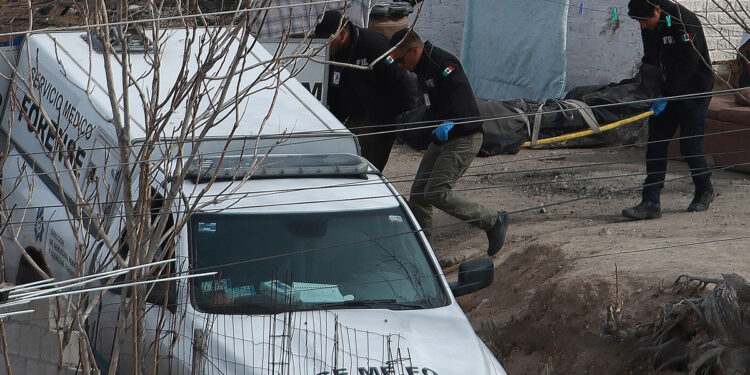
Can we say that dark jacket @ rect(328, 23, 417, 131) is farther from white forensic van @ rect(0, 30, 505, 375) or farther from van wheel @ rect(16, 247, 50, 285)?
van wheel @ rect(16, 247, 50, 285)

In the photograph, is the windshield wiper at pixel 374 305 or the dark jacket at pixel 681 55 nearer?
the windshield wiper at pixel 374 305

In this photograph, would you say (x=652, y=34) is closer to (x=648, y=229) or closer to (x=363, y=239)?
(x=648, y=229)

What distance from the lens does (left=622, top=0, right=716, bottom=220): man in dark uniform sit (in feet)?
23.9

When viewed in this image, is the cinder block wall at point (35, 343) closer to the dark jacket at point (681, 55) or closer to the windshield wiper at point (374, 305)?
the windshield wiper at point (374, 305)

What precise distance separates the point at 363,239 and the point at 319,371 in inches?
38.4

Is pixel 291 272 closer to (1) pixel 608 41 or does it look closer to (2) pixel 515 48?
(1) pixel 608 41

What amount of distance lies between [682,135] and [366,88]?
2.59 metres

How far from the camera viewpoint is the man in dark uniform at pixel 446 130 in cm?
700

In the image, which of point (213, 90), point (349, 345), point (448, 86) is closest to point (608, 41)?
point (448, 86)

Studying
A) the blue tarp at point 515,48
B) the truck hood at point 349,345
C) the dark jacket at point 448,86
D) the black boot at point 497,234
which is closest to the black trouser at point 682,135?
the black boot at point 497,234

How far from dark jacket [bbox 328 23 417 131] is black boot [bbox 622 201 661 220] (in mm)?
2020

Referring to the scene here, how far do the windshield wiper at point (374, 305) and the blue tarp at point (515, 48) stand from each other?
7728 mm

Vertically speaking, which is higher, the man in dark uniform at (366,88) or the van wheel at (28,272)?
the man in dark uniform at (366,88)

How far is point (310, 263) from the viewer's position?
15.3 feet
